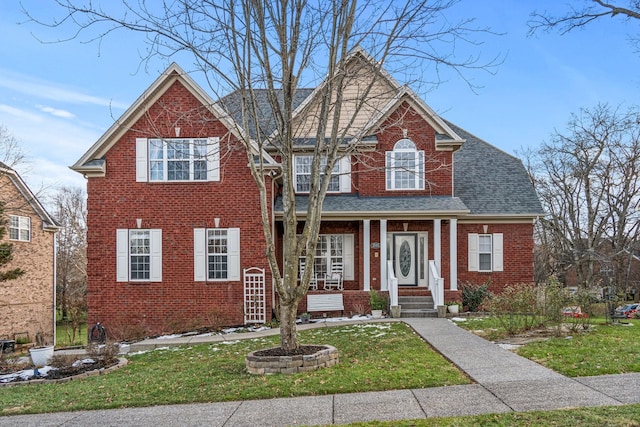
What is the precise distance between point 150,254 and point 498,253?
36.9 ft

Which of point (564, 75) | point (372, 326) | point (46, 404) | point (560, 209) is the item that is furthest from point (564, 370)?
point (560, 209)

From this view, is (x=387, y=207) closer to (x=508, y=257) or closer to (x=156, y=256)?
(x=508, y=257)

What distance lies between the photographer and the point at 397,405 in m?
6.66

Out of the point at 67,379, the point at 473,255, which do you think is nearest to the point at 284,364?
the point at 67,379

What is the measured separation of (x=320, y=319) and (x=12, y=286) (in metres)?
14.5

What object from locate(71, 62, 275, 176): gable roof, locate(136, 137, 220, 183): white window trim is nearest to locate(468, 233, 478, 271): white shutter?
locate(71, 62, 275, 176): gable roof

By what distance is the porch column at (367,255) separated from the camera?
1753cm

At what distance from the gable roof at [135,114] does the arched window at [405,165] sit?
4321 millimetres

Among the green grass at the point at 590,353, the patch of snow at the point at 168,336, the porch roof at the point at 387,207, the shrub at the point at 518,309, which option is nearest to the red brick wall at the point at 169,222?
the patch of snow at the point at 168,336

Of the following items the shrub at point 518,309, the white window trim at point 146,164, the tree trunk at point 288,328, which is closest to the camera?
the tree trunk at point 288,328

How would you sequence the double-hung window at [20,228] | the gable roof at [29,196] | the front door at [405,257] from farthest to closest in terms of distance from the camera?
the double-hung window at [20,228] < the gable roof at [29,196] < the front door at [405,257]

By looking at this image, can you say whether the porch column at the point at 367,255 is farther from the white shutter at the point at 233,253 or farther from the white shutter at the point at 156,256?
the white shutter at the point at 156,256

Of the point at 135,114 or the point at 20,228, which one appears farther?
the point at 20,228

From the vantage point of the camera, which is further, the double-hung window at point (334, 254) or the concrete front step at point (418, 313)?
the double-hung window at point (334, 254)
